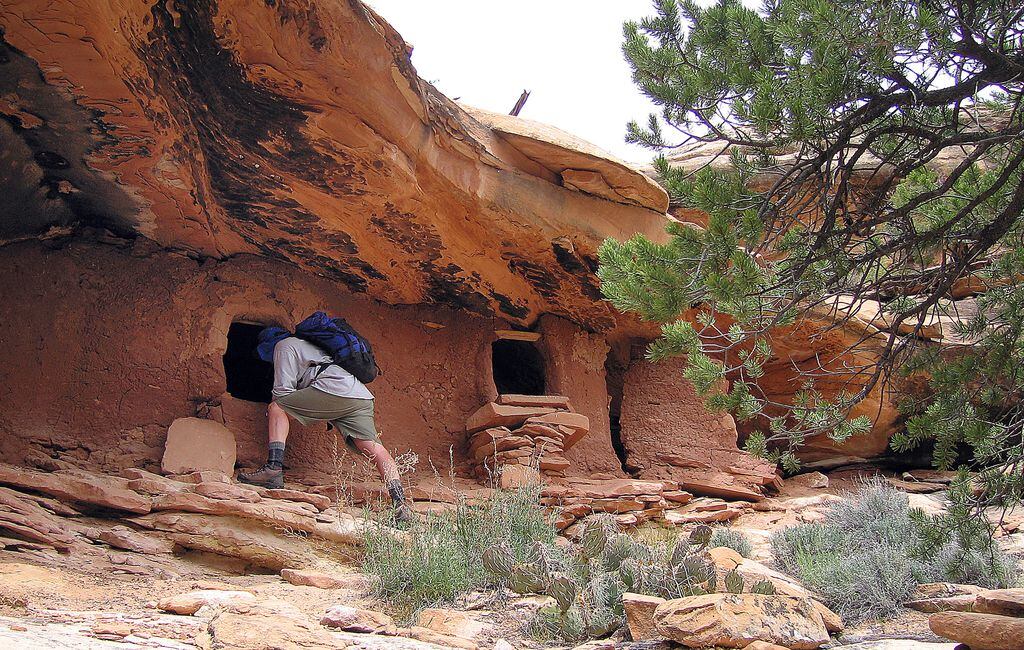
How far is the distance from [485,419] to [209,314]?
235 cm

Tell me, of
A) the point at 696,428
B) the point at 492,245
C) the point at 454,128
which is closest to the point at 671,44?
the point at 454,128

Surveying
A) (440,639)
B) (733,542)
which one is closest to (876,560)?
(733,542)

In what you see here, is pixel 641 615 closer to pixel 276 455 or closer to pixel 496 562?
pixel 496 562

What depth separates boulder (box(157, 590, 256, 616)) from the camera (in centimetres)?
402

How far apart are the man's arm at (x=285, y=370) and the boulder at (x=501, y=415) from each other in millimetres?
1691

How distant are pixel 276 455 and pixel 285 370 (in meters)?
0.62

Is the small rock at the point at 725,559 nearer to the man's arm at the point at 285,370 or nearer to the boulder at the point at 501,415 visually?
the boulder at the point at 501,415

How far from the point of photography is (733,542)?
6.35 meters

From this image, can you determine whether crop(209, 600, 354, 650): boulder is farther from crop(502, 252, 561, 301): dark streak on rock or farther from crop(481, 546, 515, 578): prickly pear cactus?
crop(502, 252, 561, 301): dark streak on rock

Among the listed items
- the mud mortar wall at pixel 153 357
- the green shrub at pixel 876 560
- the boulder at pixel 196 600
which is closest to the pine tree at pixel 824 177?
the green shrub at pixel 876 560

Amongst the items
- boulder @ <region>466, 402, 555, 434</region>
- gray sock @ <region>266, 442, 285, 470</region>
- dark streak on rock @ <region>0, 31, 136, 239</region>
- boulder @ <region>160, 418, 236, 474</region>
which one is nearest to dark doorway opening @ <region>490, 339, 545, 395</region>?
boulder @ <region>466, 402, 555, 434</region>

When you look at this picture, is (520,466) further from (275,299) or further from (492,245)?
(275,299)

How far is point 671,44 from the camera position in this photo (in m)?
4.23

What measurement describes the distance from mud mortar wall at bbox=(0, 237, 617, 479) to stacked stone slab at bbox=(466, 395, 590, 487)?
0.30m
